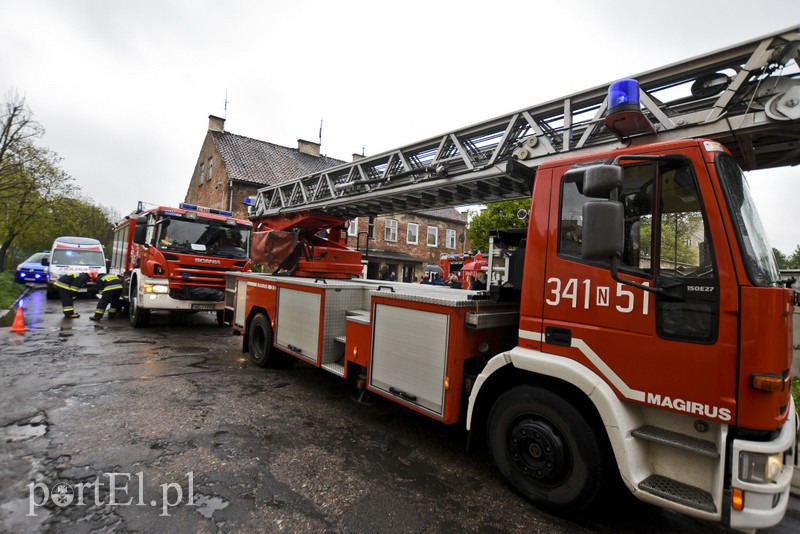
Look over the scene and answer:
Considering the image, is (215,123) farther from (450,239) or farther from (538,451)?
(538,451)

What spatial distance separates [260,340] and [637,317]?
18.3 feet

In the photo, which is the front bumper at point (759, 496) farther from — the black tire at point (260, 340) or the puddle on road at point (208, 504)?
the black tire at point (260, 340)

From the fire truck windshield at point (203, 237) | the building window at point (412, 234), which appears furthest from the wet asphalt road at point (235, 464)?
the building window at point (412, 234)

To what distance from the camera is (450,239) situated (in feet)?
102

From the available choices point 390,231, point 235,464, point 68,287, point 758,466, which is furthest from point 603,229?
point 390,231

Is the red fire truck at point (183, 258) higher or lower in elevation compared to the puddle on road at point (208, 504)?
higher

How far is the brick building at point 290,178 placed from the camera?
71.4ft

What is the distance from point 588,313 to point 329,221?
4.95 m

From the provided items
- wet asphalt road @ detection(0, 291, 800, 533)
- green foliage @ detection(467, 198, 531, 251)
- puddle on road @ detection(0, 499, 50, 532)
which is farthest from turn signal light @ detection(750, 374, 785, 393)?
green foliage @ detection(467, 198, 531, 251)

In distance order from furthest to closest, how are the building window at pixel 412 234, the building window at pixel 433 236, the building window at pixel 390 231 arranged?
the building window at pixel 433 236
the building window at pixel 412 234
the building window at pixel 390 231

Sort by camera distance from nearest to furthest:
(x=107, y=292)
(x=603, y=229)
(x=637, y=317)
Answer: (x=603, y=229)
(x=637, y=317)
(x=107, y=292)

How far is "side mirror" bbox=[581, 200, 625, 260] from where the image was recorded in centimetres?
227

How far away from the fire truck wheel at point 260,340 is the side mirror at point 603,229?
5.04 metres

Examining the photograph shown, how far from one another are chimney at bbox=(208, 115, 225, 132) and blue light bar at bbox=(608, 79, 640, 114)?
25.6 m
